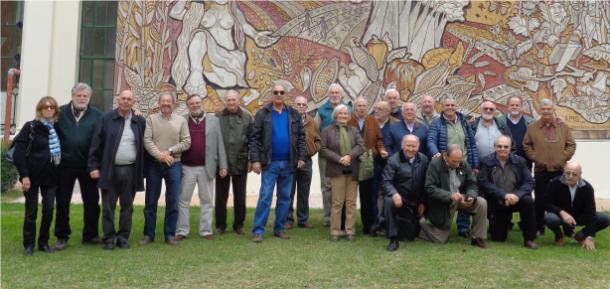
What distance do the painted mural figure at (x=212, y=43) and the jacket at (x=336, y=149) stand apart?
4782 millimetres

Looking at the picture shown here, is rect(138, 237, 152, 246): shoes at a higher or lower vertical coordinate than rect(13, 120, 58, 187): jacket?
lower

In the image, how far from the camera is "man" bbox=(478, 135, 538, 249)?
20.4ft

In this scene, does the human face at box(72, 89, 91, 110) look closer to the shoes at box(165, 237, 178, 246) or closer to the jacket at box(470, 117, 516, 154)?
the shoes at box(165, 237, 178, 246)

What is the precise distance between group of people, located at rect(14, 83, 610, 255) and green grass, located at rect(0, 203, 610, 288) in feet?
0.78

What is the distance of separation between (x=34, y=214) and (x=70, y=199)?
1.50ft

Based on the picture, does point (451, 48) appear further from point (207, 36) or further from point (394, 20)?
point (207, 36)

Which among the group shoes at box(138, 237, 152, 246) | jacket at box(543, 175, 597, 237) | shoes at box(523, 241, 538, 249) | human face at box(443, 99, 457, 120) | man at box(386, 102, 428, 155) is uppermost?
human face at box(443, 99, 457, 120)

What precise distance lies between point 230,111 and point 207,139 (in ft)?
1.85

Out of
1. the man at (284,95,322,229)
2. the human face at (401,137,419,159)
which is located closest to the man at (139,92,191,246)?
the man at (284,95,322,229)

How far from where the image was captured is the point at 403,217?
20.3ft

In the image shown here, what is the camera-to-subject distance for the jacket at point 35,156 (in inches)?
207

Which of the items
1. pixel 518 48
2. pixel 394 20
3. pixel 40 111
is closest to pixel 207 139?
pixel 40 111

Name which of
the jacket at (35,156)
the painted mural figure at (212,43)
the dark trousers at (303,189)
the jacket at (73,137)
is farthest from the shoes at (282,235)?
the painted mural figure at (212,43)

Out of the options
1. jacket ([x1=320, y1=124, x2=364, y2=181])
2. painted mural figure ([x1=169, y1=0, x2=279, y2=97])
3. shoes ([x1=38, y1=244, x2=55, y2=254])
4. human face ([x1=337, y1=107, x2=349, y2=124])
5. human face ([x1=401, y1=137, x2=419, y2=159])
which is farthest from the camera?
painted mural figure ([x1=169, y1=0, x2=279, y2=97])
